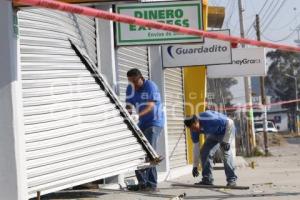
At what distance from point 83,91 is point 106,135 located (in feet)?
2.06

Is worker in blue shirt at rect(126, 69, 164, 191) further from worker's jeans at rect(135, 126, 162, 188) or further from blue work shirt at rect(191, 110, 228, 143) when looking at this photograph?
blue work shirt at rect(191, 110, 228, 143)

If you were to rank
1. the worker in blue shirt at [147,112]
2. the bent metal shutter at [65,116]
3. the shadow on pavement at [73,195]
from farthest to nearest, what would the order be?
the worker in blue shirt at [147,112] → the shadow on pavement at [73,195] → the bent metal shutter at [65,116]

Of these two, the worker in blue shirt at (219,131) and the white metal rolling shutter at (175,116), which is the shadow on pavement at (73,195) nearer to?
the worker in blue shirt at (219,131)

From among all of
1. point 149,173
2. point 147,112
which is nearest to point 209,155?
point 149,173

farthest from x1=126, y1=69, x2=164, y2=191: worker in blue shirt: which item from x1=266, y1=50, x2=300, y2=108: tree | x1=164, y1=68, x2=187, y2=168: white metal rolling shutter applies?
x1=266, y1=50, x2=300, y2=108: tree

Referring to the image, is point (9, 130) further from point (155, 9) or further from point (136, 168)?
point (155, 9)

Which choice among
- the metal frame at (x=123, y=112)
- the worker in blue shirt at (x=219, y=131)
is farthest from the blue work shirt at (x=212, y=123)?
the metal frame at (x=123, y=112)

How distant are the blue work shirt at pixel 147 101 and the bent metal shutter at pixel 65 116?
1.82 ft

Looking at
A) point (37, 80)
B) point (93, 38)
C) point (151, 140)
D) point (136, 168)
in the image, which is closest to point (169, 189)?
point (151, 140)

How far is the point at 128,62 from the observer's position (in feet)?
41.7

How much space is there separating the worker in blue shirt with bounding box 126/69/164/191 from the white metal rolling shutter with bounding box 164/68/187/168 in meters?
5.14

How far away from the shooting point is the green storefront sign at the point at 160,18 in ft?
34.7

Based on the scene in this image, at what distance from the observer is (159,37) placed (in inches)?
445

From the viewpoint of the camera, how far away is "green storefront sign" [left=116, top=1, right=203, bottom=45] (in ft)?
34.7
